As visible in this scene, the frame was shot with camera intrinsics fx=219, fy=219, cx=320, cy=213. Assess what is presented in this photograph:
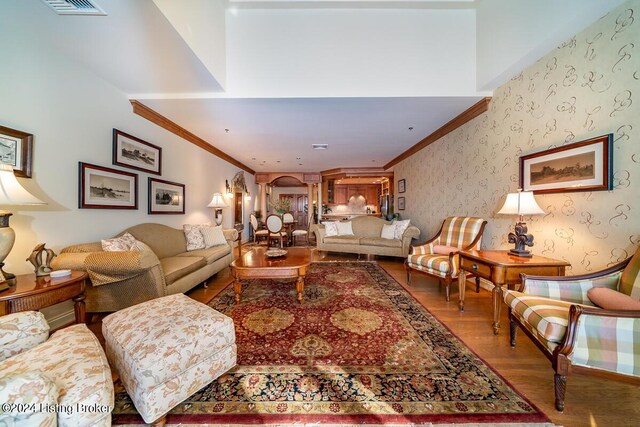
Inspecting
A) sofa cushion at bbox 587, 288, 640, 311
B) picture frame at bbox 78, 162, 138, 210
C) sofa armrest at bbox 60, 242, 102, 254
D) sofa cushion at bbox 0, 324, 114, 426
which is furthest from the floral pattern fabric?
sofa cushion at bbox 587, 288, 640, 311

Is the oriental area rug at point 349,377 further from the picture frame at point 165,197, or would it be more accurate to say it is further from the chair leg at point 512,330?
the picture frame at point 165,197

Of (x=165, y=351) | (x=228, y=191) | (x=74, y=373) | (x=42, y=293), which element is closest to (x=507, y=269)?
(x=165, y=351)

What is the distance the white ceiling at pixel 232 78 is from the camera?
6.06 feet

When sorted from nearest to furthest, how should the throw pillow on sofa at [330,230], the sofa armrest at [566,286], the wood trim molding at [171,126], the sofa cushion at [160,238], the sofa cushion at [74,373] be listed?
the sofa cushion at [74,373], the sofa armrest at [566,286], the sofa cushion at [160,238], the wood trim molding at [171,126], the throw pillow on sofa at [330,230]

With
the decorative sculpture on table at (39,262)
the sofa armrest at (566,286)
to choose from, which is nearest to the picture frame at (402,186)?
the sofa armrest at (566,286)

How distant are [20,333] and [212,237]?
2705 mm

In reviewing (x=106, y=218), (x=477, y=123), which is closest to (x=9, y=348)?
(x=106, y=218)

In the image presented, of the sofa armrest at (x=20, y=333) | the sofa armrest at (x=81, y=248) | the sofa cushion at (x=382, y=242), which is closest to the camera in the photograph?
the sofa armrest at (x=20, y=333)

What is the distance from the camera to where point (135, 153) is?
301cm

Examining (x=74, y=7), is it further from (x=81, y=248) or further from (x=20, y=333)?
(x=20, y=333)

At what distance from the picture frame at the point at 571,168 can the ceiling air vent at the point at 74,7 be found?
161 inches

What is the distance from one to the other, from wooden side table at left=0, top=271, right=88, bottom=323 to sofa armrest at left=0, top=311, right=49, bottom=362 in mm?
374

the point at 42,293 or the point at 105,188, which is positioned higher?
the point at 105,188

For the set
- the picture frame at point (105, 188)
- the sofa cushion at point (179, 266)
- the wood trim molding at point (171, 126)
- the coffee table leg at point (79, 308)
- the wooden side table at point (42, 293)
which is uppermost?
the wood trim molding at point (171, 126)
